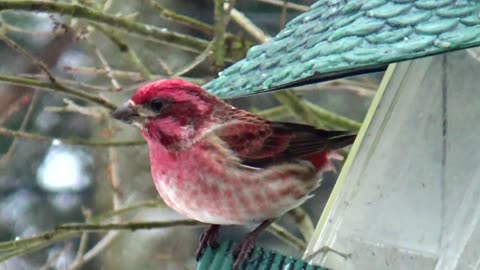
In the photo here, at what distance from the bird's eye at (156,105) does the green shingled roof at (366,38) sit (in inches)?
35.3

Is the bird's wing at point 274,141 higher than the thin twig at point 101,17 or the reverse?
higher

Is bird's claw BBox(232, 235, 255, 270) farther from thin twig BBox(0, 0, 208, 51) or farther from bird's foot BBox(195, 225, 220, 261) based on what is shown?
thin twig BBox(0, 0, 208, 51)

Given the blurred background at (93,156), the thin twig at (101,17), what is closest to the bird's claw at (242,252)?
the thin twig at (101,17)

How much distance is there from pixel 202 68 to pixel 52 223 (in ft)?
7.35

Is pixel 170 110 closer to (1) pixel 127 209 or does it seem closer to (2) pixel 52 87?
(2) pixel 52 87

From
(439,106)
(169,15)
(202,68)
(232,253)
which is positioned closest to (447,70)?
(439,106)

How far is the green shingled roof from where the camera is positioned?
2.62 meters

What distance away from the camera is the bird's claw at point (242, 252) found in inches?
140

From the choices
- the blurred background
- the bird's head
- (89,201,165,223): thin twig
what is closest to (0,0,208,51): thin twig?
(89,201,165,223): thin twig

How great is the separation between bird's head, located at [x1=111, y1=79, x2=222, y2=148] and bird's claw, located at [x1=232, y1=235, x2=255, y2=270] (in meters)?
0.74

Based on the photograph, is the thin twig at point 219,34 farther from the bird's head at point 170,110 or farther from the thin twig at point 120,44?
the bird's head at point 170,110

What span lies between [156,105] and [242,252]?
850 millimetres

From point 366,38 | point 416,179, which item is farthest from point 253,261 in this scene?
point 366,38

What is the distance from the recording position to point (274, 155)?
4223mm
